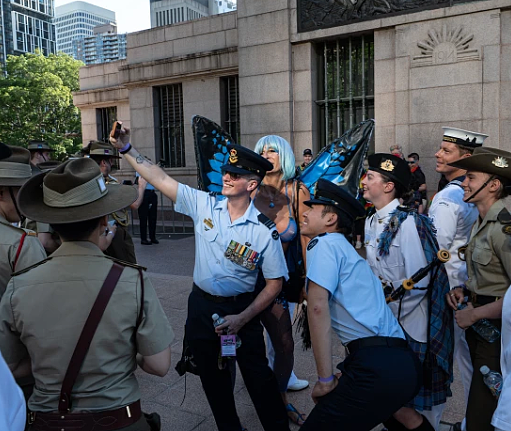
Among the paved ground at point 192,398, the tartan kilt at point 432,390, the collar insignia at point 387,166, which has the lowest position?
the paved ground at point 192,398

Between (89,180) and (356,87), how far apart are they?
1021 centimetres

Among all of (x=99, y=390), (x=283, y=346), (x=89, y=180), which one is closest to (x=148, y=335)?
(x=99, y=390)

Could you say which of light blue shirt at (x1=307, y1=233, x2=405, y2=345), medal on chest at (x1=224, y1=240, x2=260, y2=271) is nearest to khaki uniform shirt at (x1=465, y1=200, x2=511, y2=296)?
light blue shirt at (x1=307, y1=233, x2=405, y2=345)

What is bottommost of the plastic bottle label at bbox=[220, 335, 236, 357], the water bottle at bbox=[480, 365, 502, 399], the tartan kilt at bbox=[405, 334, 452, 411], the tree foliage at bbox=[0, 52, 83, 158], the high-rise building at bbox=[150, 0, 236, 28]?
the tartan kilt at bbox=[405, 334, 452, 411]

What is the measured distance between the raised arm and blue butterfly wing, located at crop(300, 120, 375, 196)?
1409mm

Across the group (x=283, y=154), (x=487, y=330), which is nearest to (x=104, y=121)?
(x=283, y=154)

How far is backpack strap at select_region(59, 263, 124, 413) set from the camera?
1799 mm

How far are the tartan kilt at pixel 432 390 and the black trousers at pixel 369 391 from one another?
0.58 meters

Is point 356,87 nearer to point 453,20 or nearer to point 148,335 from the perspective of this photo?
point 453,20

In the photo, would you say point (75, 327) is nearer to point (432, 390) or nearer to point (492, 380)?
point (432, 390)

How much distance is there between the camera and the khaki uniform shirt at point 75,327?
1.81m

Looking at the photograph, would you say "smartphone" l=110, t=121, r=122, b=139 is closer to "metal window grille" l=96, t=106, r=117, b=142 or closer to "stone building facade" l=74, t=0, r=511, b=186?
"stone building facade" l=74, t=0, r=511, b=186

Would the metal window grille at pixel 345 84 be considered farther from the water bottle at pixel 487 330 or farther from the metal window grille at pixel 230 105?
the water bottle at pixel 487 330

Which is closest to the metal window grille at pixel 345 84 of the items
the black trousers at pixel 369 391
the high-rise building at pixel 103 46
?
the black trousers at pixel 369 391
